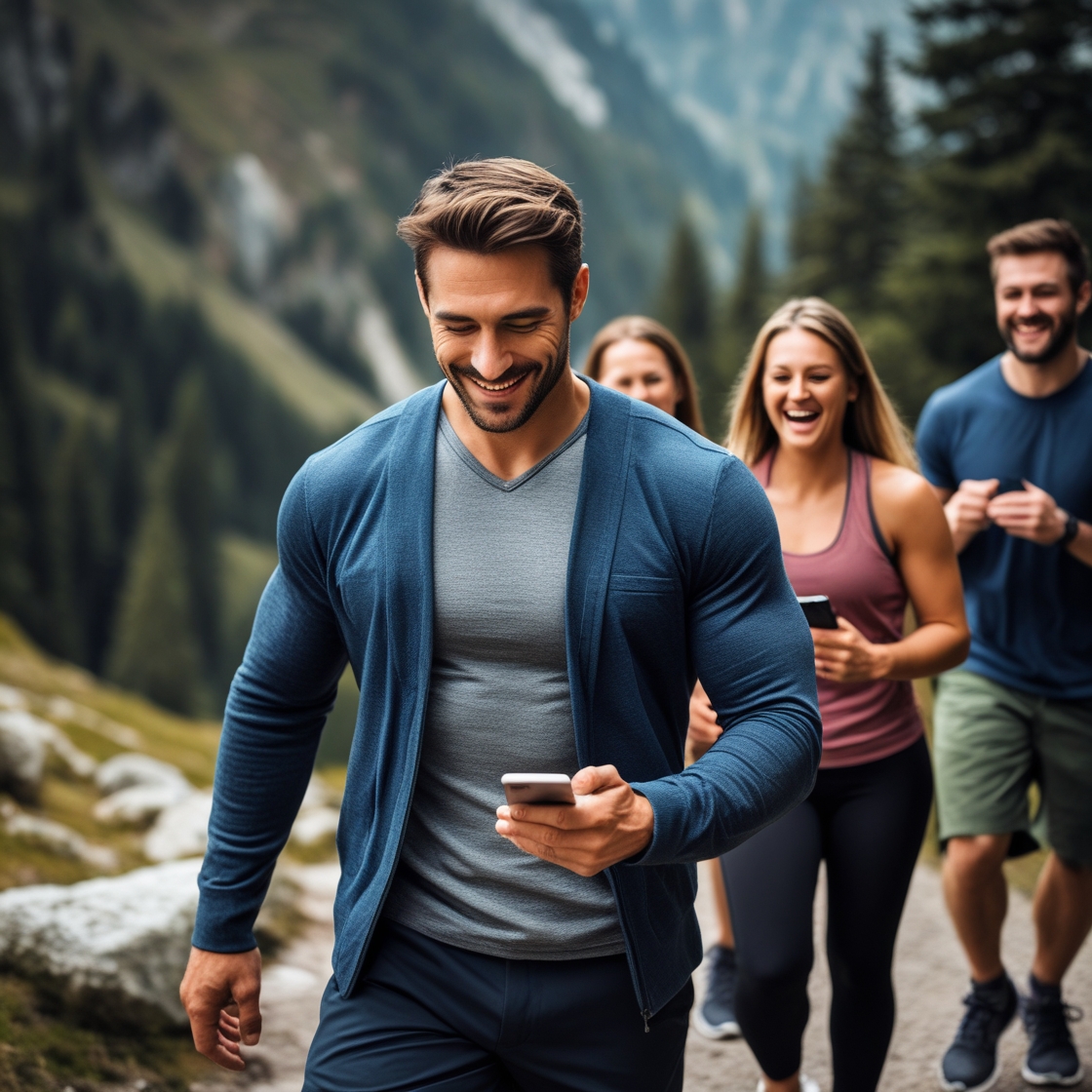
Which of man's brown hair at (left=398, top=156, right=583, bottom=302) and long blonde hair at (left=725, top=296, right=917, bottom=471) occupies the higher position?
man's brown hair at (left=398, top=156, right=583, bottom=302)

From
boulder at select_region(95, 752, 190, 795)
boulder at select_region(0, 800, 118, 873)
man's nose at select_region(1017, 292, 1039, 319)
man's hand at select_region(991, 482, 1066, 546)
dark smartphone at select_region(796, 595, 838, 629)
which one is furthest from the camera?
boulder at select_region(95, 752, 190, 795)

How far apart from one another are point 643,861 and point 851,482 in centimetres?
246

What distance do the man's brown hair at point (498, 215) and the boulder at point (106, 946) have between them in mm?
3414

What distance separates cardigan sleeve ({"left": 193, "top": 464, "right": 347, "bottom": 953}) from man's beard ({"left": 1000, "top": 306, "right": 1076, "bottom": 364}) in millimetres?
3480

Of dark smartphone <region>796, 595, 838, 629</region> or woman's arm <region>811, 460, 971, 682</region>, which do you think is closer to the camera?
dark smartphone <region>796, 595, 838, 629</region>

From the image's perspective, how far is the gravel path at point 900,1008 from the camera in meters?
5.35

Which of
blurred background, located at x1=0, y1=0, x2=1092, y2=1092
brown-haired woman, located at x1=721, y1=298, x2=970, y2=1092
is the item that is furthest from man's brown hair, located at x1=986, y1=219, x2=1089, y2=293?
blurred background, located at x1=0, y1=0, x2=1092, y2=1092

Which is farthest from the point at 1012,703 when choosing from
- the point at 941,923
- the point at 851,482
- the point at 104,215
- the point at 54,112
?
the point at 54,112

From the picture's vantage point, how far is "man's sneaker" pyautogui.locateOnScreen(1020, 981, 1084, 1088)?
516 cm

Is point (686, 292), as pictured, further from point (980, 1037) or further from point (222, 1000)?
point (222, 1000)

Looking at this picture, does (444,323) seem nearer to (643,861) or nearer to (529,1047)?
(643,861)

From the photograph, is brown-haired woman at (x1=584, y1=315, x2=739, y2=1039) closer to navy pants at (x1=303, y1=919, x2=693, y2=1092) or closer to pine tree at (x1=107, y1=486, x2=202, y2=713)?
navy pants at (x1=303, y1=919, x2=693, y2=1092)

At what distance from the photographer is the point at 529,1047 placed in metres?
2.73

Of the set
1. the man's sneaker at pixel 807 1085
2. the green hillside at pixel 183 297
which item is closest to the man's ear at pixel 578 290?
the man's sneaker at pixel 807 1085
